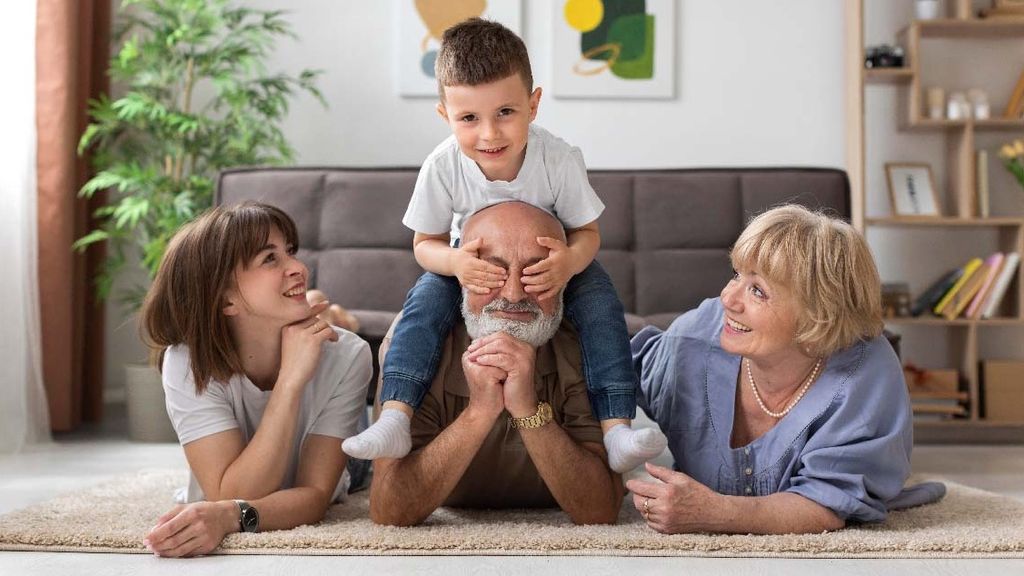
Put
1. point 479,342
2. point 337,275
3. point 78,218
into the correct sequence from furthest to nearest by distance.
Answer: point 78,218, point 337,275, point 479,342

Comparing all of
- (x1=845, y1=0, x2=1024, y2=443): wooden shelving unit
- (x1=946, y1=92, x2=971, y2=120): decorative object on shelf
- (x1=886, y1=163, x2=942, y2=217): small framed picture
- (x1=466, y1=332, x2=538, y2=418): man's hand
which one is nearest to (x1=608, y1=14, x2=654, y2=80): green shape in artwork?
(x1=845, y1=0, x2=1024, y2=443): wooden shelving unit

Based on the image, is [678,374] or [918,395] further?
[918,395]

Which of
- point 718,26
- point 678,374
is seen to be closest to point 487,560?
point 678,374

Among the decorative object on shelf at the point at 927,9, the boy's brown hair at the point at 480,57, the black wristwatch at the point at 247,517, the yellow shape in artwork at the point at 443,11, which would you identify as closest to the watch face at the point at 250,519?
the black wristwatch at the point at 247,517

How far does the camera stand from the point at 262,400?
7.82 feet

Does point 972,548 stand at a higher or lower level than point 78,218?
lower

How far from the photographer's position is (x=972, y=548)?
206cm

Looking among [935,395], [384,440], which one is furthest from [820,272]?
[935,395]

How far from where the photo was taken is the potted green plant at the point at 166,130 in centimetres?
434

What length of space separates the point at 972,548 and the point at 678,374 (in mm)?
676

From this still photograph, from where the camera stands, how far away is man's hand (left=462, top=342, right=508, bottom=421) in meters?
2.12

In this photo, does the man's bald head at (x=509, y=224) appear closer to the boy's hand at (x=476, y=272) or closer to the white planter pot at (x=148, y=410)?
the boy's hand at (x=476, y=272)

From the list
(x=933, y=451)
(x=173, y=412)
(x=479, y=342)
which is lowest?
(x=933, y=451)

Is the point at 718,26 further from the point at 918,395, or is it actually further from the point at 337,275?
the point at 337,275
